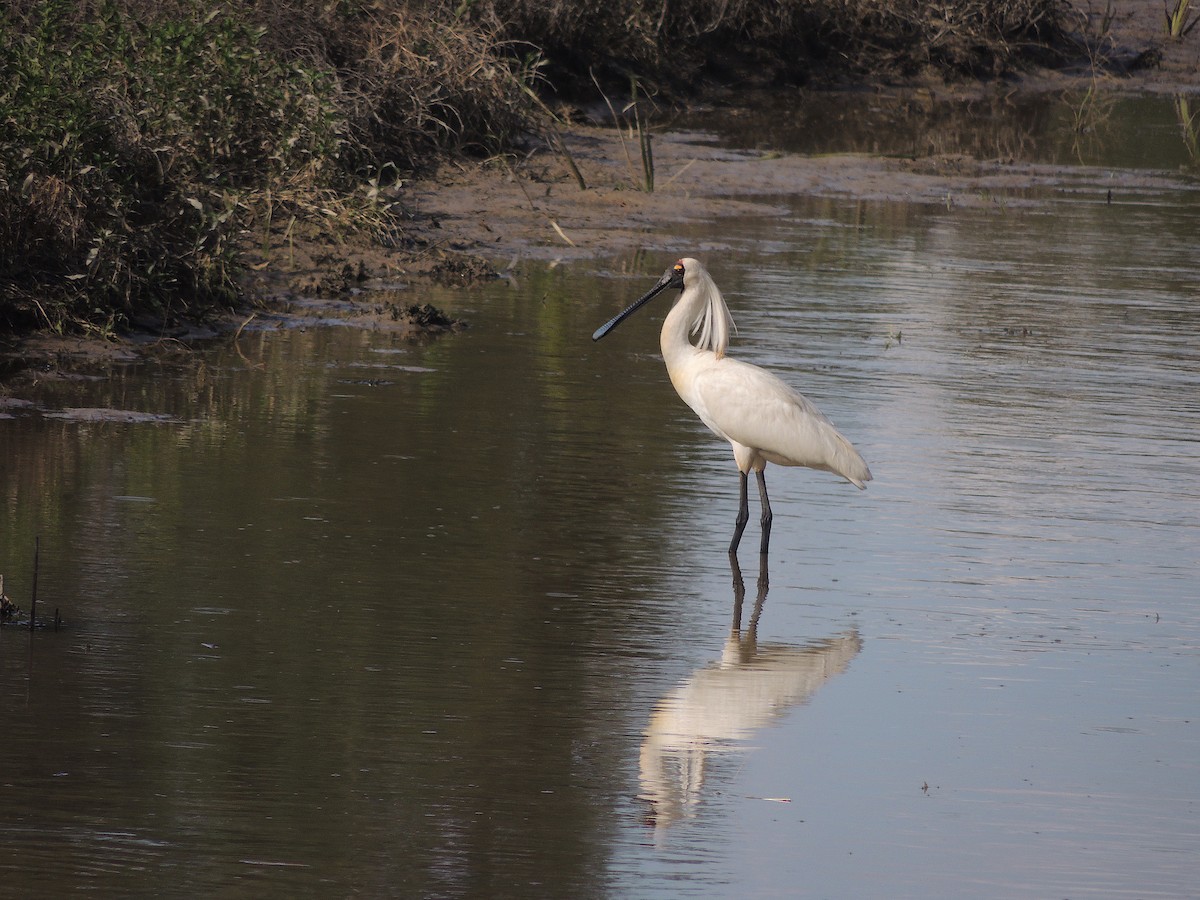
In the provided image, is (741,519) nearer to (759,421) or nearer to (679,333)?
(759,421)

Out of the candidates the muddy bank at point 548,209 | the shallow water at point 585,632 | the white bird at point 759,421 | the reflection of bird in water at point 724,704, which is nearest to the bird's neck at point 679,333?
the white bird at point 759,421

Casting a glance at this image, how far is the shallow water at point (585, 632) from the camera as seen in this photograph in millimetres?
4941

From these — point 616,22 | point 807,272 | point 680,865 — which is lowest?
point 680,865

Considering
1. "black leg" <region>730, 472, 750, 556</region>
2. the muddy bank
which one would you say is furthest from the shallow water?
the muddy bank

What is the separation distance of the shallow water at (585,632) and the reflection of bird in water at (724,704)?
0.02 metres

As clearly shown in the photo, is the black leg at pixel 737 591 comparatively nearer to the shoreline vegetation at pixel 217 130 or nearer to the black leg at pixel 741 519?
the black leg at pixel 741 519

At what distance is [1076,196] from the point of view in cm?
2041

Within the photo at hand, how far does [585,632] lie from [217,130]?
7.75m

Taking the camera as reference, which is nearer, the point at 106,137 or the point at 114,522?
the point at 114,522

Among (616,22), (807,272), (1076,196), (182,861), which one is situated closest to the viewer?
(182,861)

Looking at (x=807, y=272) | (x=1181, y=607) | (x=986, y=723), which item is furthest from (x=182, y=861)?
(x=807, y=272)

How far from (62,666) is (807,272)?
1011 centimetres

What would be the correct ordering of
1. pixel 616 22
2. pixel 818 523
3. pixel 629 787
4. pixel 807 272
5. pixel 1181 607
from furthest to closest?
pixel 616 22 < pixel 807 272 < pixel 818 523 < pixel 1181 607 < pixel 629 787

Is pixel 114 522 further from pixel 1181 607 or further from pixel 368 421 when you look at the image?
pixel 1181 607
